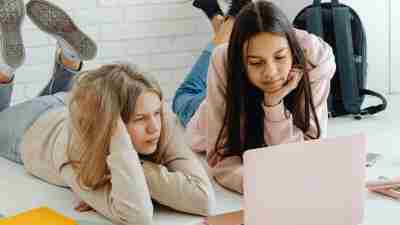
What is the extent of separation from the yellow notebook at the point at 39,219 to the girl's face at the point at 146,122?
0.23 m

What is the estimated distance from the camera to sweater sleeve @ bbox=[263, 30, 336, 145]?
1.84m

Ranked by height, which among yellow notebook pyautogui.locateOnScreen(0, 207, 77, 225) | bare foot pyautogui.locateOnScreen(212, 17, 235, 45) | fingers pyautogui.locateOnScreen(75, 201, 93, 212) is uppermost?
bare foot pyautogui.locateOnScreen(212, 17, 235, 45)

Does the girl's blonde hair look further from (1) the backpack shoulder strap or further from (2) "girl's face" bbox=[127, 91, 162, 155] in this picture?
(1) the backpack shoulder strap

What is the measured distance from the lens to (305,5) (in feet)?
9.37

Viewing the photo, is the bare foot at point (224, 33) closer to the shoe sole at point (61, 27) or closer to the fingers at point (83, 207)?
the shoe sole at point (61, 27)

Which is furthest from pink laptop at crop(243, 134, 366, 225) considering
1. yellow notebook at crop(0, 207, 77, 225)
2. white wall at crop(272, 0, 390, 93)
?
white wall at crop(272, 0, 390, 93)

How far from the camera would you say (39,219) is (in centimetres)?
162

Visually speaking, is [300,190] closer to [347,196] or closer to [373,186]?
[347,196]

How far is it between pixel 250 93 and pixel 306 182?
47cm

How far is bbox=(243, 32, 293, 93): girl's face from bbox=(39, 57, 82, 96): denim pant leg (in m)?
0.80

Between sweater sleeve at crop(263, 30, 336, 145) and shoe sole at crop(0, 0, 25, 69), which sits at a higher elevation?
shoe sole at crop(0, 0, 25, 69)

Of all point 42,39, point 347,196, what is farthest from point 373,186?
point 42,39

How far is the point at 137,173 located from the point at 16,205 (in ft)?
1.27

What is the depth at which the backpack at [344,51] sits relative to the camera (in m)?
2.53
